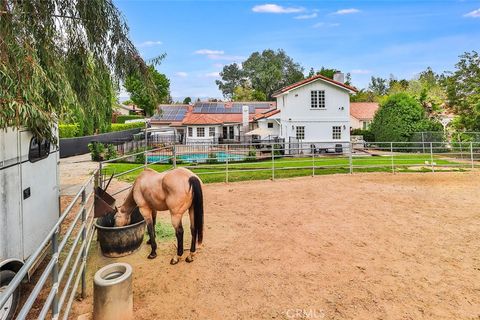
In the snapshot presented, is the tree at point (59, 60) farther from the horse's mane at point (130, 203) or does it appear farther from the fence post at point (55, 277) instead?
the horse's mane at point (130, 203)

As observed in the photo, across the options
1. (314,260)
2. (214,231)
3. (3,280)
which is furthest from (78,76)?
(314,260)

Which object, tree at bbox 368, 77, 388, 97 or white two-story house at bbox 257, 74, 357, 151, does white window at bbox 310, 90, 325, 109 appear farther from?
tree at bbox 368, 77, 388, 97

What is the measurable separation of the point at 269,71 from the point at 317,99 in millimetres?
35003

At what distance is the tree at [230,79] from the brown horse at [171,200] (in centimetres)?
6154

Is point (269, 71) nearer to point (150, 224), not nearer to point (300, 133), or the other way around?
point (300, 133)

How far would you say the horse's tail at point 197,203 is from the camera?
4.25m

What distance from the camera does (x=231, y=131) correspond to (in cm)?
2977

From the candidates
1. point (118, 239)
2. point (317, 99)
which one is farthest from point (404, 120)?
point (118, 239)

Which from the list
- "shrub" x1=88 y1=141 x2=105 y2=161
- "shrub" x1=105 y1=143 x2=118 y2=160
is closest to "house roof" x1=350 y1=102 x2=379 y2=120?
"shrub" x1=105 y1=143 x2=118 y2=160

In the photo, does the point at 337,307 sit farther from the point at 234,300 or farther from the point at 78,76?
the point at 78,76

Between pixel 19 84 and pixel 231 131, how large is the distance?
27381 millimetres

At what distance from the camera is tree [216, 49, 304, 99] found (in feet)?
178

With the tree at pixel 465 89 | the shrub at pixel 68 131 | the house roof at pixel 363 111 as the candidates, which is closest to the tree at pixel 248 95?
the house roof at pixel 363 111

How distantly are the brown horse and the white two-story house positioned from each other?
1711 centimetres
